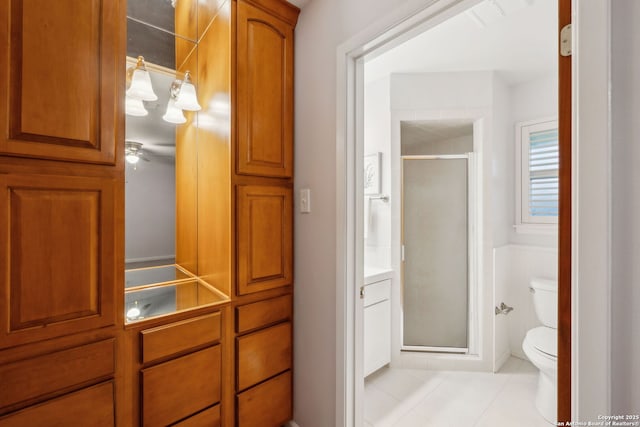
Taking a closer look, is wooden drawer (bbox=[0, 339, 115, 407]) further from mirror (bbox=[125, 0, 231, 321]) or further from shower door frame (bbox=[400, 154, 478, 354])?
shower door frame (bbox=[400, 154, 478, 354])

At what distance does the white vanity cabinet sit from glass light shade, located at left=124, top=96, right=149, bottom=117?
1761 millimetres

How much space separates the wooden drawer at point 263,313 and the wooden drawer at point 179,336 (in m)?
0.12

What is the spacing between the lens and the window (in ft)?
7.92

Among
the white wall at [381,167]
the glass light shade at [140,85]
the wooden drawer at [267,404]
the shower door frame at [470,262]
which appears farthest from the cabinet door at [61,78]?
the shower door frame at [470,262]

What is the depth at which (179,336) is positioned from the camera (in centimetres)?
125

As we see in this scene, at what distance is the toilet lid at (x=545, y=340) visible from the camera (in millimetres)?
1843

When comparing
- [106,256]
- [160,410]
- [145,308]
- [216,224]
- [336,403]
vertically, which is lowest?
[336,403]

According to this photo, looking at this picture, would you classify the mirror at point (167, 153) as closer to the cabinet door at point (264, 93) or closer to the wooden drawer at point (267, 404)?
the cabinet door at point (264, 93)

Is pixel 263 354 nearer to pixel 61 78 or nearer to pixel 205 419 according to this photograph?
pixel 205 419

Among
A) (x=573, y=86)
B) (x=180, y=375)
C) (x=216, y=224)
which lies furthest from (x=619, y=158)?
(x=180, y=375)

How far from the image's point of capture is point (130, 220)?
1.48 m

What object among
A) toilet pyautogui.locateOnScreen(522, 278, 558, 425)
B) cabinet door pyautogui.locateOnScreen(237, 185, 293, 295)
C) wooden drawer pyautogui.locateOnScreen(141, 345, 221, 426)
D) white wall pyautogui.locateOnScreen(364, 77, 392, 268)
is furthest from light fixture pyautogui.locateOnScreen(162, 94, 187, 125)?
toilet pyautogui.locateOnScreen(522, 278, 558, 425)

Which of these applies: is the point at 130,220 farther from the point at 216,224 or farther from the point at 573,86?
the point at 573,86

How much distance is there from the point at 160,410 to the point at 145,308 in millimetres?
417
